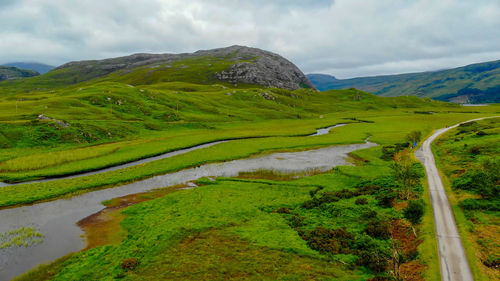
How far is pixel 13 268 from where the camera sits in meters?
25.5

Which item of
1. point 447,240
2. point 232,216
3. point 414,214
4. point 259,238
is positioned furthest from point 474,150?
point 259,238

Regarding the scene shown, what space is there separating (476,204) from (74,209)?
60326 millimetres

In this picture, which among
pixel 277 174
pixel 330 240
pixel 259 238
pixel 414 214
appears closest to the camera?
pixel 330 240

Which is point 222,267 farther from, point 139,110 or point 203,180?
point 139,110

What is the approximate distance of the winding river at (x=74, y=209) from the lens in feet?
90.4

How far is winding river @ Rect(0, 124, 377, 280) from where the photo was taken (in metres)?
27.6

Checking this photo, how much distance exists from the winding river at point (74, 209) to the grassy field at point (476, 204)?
2455 centimetres

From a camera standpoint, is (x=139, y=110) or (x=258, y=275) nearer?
(x=258, y=275)

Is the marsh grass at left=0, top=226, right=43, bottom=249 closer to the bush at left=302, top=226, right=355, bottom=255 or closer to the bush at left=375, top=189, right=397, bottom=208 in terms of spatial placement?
the bush at left=302, top=226, right=355, bottom=255

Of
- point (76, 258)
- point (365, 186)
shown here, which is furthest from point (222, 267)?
point (365, 186)

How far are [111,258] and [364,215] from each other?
1246 inches

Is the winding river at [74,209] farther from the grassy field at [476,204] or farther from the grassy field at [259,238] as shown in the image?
the grassy field at [476,204]

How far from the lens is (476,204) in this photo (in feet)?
123

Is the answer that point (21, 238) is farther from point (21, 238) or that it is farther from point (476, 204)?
point (476, 204)
